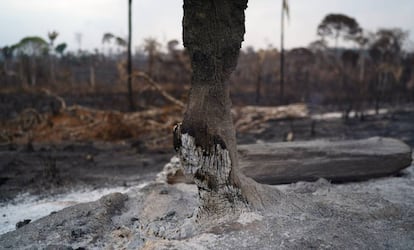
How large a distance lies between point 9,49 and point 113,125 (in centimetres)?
2292

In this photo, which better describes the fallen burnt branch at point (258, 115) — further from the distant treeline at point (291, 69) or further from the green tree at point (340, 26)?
the green tree at point (340, 26)

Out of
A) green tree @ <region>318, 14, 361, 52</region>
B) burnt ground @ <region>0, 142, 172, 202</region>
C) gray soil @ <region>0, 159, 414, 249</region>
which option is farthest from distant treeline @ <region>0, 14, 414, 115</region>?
gray soil @ <region>0, 159, 414, 249</region>

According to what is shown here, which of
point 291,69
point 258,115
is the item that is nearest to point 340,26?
point 291,69

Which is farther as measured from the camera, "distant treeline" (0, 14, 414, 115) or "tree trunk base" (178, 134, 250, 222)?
"distant treeline" (0, 14, 414, 115)

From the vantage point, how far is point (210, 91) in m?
4.28

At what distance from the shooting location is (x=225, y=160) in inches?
170

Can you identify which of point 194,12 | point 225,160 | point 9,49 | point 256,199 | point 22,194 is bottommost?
point 22,194

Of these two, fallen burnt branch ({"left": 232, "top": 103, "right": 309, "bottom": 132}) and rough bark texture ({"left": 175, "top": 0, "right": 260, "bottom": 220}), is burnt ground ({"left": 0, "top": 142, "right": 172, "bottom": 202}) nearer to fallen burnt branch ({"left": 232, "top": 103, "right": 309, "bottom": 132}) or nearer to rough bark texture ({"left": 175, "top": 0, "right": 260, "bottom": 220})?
rough bark texture ({"left": 175, "top": 0, "right": 260, "bottom": 220})

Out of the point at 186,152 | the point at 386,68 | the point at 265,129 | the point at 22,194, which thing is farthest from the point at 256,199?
the point at 386,68

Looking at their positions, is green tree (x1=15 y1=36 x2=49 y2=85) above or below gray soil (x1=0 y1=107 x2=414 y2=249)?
above

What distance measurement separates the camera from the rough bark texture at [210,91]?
13.7 feet

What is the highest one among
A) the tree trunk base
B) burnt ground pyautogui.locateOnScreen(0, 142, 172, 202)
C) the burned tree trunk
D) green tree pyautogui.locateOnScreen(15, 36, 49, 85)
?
green tree pyautogui.locateOnScreen(15, 36, 49, 85)

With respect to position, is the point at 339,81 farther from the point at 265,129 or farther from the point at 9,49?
the point at 9,49

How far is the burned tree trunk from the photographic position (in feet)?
13.7
